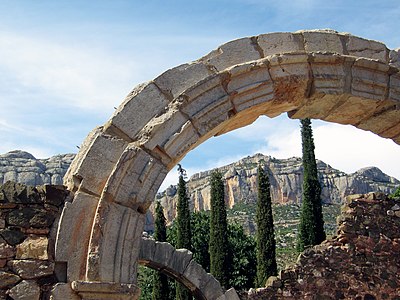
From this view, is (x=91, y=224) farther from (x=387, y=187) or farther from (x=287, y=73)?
(x=387, y=187)

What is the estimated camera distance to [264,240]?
78.0ft

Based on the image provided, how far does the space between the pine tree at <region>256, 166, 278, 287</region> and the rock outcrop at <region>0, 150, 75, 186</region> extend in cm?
4749

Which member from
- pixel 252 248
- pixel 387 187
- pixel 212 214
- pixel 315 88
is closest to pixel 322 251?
pixel 315 88

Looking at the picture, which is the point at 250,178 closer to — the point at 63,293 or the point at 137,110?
the point at 137,110

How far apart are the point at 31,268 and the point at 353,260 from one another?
11.1 m

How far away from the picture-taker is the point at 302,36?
5.80 metres

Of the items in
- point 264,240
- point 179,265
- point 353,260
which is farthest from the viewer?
point 264,240

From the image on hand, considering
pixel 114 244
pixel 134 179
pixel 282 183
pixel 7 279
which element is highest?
pixel 282 183

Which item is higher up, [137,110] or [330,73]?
[330,73]

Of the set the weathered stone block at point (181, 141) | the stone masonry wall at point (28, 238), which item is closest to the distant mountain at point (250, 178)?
the stone masonry wall at point (28, 238)

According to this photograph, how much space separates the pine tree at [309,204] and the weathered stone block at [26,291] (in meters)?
20.0

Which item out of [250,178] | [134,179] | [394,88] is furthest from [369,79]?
[250,178]

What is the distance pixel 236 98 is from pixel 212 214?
21.3m

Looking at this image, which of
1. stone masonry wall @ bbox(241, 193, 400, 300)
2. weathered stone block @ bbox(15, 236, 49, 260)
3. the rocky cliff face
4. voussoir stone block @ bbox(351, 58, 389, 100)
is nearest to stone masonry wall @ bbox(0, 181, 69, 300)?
weathered stone block @ bbox(15, 236, 49, 260)
